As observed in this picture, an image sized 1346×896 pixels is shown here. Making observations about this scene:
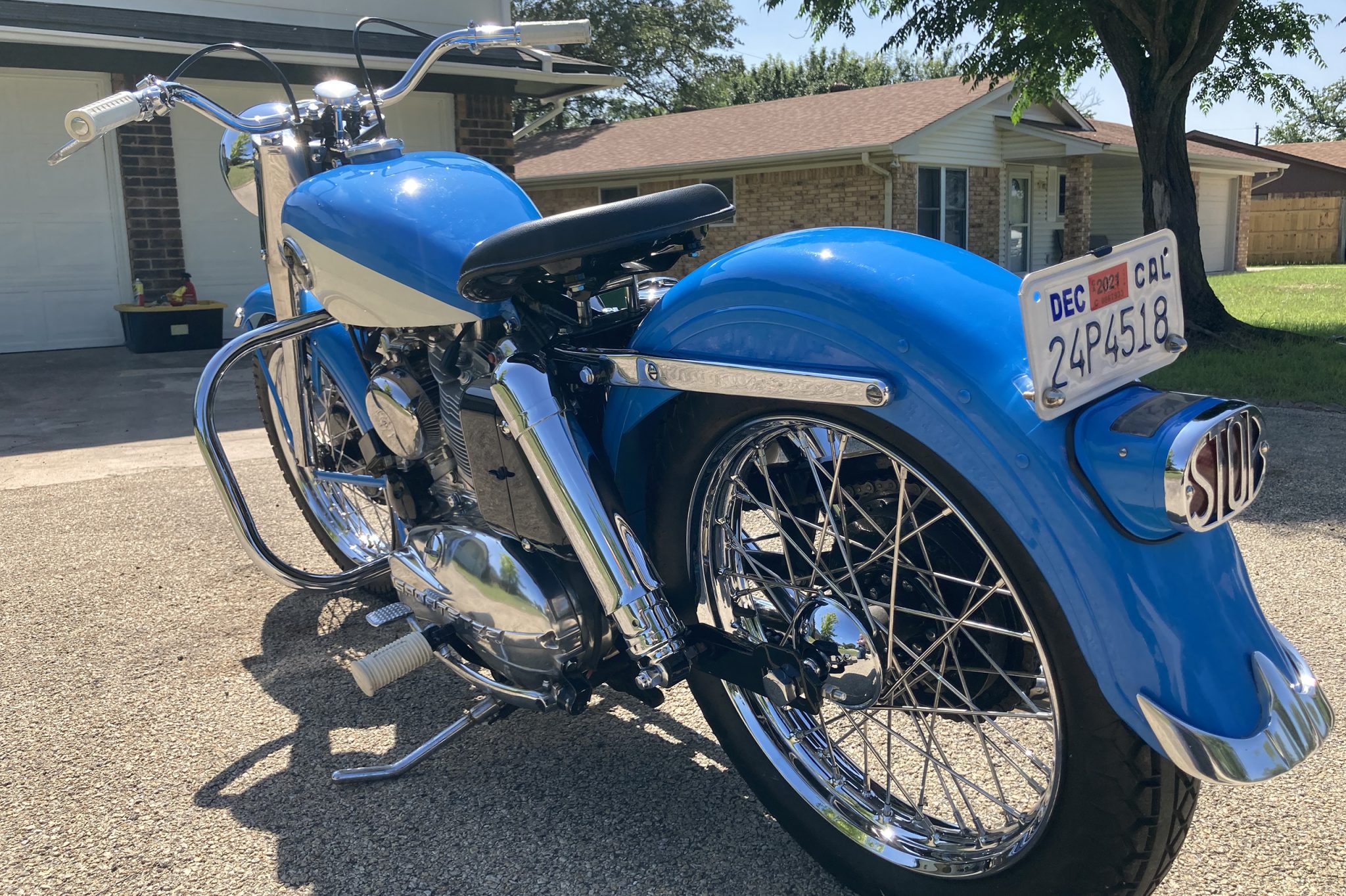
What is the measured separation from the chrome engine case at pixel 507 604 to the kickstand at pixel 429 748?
0.10 meters

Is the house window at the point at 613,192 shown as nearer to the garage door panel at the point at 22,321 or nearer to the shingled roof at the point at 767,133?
the shingled roof at the point at 767,133

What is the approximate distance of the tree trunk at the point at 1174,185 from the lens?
980cm

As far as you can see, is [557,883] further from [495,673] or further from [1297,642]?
[1297,642]

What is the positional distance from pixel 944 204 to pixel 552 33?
1624cm

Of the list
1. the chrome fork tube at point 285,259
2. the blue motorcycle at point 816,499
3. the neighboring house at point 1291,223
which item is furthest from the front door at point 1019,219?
the blue motorcycle at point 816,499

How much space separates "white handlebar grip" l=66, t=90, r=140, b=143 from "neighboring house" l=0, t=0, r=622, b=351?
314 inches

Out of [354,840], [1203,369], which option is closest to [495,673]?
[354,840]

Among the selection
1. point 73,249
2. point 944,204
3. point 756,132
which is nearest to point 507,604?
point 73,249

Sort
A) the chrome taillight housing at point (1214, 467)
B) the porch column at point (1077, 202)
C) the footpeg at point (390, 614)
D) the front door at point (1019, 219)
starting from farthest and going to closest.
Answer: the porch column at point (1077, 202) < the front door at point (1019, 219) < the footpeg at point (390, 614) < the chrome taillight housing at point (1214, 467)

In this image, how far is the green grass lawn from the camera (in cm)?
705

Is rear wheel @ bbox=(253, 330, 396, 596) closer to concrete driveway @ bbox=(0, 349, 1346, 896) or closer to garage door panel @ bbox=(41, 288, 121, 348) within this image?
concrete driveway @ bbox=(0, 349, 1346, 896)

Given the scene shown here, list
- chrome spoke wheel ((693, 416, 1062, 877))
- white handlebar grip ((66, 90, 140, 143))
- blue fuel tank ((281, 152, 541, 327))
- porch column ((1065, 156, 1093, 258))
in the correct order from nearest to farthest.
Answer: chrome spoke wheel ((693, 416, 1062, 877))
blue fuel tank ((281, 152, 541, 327))
white handlebar grip ((66, 90, 140, 143))
porch column ((1065, 156, 1093, 258))

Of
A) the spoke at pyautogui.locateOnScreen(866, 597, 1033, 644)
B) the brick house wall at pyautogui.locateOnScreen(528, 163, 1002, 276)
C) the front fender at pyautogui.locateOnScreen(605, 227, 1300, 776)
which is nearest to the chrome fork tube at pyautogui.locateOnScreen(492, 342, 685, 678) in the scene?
the front fender at pyautogui.locateOnScreen(605, 227, 1300, 776)

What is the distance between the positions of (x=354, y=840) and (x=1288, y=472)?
4610 mm
